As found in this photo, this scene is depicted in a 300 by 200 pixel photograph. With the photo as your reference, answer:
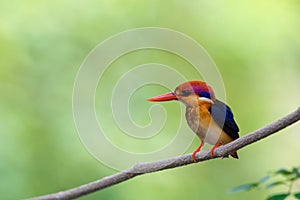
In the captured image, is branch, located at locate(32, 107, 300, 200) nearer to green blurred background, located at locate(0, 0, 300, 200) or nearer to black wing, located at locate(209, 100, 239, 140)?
black wing, located at locate(209, 100, 239, 140)

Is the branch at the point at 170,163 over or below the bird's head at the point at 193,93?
below

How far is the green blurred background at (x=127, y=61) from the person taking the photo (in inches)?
113

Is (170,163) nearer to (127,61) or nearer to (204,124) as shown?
(204,124)

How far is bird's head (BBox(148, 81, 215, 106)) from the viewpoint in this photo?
2.70 ft

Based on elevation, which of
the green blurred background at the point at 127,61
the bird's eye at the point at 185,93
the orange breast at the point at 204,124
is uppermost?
the green blurred background at the point at 127,61

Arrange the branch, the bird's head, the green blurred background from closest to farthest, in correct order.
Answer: the branch → the bird's head → the green blurred background

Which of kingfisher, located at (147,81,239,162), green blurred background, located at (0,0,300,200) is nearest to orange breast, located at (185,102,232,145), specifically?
kingfisher, located at (147,81,239,162)

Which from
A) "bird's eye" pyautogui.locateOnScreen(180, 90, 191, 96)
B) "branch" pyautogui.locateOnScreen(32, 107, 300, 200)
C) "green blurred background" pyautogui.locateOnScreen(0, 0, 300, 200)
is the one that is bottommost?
"branch" pyautogui.locateOnScreen(32, 107, 300, 200)

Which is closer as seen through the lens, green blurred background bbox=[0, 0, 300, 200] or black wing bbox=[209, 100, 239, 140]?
black wing bbox=[209, 100, 239, 140]

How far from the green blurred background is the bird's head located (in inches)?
78.4

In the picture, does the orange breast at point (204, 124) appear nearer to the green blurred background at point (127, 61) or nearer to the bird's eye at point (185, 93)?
the bird's eye at point (185, 93)

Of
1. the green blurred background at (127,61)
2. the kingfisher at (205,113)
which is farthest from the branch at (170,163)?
the green blurred background at (127,61)

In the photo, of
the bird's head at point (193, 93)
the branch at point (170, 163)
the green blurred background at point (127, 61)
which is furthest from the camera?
the green blurred background at point (127, 61)

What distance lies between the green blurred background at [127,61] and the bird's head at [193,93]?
6.53 feet
